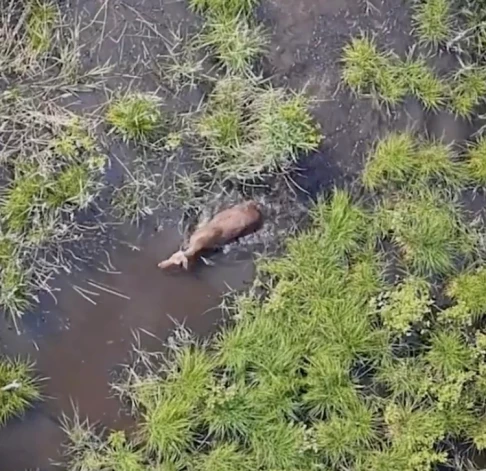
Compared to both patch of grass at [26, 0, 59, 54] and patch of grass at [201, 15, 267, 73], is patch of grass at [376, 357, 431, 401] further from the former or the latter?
patch of grass at [26, 0, 59, 54]

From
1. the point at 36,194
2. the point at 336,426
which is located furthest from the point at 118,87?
the point at 336,426

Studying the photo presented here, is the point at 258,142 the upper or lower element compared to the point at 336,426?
upper

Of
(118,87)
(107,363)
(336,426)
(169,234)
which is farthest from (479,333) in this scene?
(118,87)

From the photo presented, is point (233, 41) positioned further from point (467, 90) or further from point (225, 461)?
point (225, 461)

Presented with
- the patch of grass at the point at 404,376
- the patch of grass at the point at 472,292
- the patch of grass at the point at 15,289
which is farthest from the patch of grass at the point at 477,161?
the patch of grass at the point at 15,289

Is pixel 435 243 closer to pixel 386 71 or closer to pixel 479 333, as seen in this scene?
pixel 479 333

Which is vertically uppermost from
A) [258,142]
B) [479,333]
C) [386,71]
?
[386,71]

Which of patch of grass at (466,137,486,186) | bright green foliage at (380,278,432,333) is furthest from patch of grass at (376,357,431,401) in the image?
patch of grass at (466,137,486,186)
